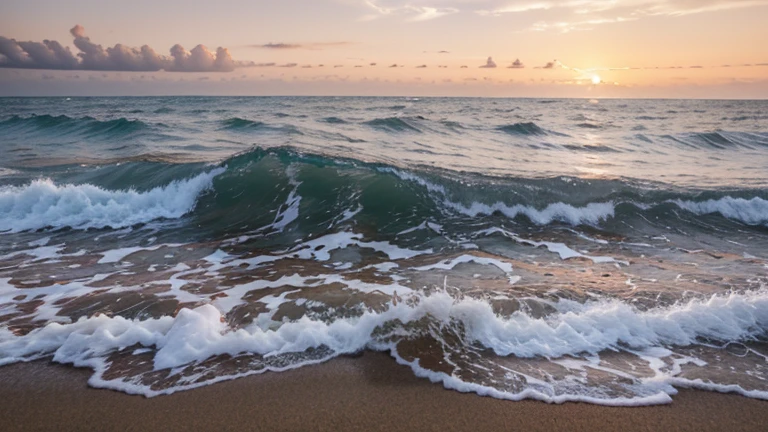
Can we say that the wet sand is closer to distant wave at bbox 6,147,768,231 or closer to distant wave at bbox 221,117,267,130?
distant wave at bbox 6,147,768,231

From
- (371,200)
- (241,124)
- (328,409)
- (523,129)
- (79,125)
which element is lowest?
(328,409)

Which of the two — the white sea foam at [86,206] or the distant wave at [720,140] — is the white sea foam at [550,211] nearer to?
the white sea foam at [86,206]

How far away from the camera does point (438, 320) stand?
4684 millimetres

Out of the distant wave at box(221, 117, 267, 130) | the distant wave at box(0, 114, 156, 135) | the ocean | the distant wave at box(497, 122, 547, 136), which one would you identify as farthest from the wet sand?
the distant wave at box(497, 122, 547, 136)

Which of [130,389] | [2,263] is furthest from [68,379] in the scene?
[2,263]

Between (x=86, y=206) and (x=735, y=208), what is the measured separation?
573 inches

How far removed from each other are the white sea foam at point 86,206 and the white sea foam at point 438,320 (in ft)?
18.0

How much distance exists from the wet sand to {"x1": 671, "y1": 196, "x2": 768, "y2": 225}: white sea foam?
791cm

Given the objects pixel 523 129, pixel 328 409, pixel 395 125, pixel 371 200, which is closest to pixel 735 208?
pixel 371 200

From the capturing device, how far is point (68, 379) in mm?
3891

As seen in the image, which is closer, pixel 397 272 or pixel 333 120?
pixel 397 272

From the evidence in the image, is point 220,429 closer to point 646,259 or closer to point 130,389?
point 130,389

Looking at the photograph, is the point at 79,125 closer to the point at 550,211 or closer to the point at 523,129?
the point at 523,129

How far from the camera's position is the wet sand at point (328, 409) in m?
3.34
